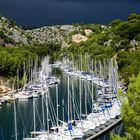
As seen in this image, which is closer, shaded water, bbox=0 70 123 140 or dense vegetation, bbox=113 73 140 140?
dense vegetation, bbox=113 73 140 140

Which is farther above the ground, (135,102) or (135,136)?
(135,102)

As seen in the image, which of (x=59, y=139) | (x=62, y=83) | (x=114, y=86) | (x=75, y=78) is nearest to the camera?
(x=59, y=139)

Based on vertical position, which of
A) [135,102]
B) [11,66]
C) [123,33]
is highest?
[123,33]

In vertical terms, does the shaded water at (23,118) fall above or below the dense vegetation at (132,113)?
below

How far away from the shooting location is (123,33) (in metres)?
123

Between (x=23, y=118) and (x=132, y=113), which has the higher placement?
(x=132, y=113)

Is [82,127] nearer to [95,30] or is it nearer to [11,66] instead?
[11,66]

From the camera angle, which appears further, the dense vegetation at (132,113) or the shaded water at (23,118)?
the shaded water at (23,118)

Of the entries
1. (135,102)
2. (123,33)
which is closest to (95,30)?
(123,33)

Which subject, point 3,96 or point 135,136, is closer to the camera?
point 135,136

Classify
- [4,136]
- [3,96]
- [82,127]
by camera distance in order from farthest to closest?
1. [3,96]
2. [4,136]
3. [82,127]

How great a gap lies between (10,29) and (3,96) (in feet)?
301

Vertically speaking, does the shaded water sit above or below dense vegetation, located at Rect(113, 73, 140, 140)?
below

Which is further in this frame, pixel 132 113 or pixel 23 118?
pixel 23 118
